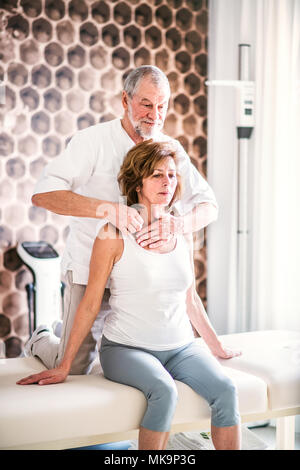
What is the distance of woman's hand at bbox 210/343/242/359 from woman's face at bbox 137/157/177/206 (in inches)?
24.2

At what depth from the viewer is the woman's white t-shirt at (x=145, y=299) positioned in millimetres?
1766

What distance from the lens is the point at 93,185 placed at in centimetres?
204

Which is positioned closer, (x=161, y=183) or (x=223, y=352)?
(x=161, y=183)

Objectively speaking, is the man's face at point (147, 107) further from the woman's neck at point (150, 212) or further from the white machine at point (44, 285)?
the white machine at point (44, 285)

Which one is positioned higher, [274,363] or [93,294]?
[93,294]

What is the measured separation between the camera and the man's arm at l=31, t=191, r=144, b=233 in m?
1.77

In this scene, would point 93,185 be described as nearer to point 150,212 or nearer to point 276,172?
point 150,212

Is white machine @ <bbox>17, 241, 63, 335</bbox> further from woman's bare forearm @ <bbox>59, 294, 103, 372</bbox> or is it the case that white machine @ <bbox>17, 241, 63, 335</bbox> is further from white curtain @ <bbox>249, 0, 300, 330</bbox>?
woman's bare forearm @ <bbox>59, 294, 103, 372</bbox>

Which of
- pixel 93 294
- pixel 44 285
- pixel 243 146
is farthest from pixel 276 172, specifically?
pixel 93 294

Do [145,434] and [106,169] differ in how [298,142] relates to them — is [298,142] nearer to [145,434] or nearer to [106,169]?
[106,169]

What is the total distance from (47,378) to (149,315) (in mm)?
380

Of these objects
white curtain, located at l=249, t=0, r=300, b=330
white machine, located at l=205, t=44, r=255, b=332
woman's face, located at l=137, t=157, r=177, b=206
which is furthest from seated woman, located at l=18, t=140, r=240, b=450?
white machine, located at l=205, t=44, r=255, b=332
